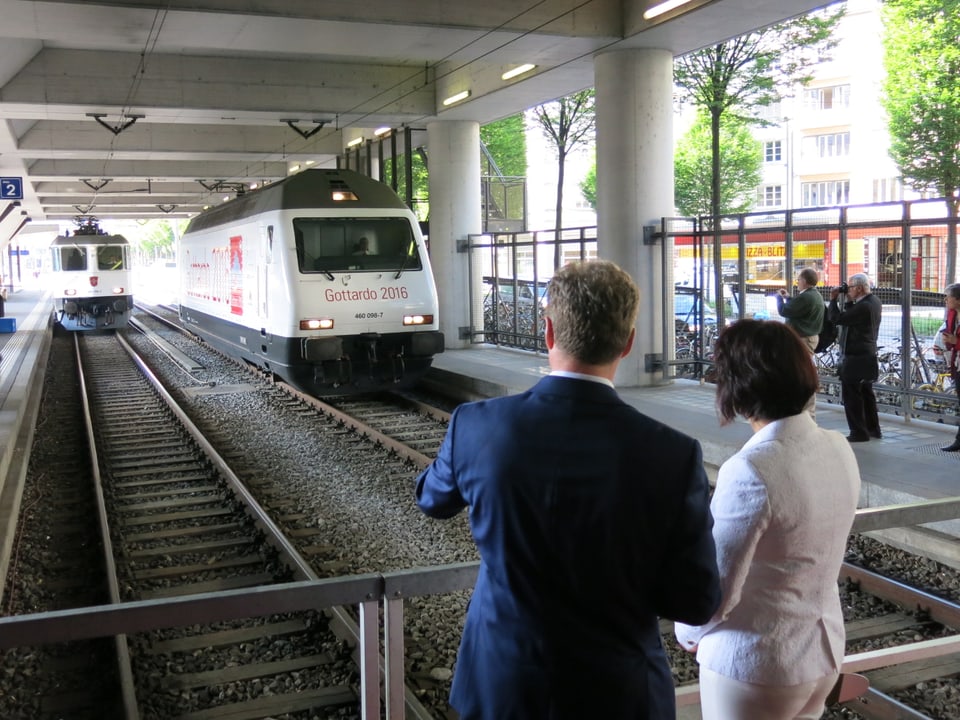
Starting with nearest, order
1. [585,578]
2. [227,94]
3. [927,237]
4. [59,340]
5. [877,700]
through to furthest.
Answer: [585,578] → [877,700] → [927,237] → [227,94] → [59,340]

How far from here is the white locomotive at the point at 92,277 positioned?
28.3 m

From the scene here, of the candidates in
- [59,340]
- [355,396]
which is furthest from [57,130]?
[355,396]

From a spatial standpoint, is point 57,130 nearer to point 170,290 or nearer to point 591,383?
point 591,383

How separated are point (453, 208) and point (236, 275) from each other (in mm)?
5903

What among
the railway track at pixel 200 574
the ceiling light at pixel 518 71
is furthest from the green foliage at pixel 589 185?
the railway track at pixel 200 574

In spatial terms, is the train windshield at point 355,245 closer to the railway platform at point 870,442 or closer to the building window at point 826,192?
the railway platform at point 870,442

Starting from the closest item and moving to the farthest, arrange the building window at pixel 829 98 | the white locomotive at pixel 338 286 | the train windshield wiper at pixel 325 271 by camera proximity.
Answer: the white locomotive at pixel 338 286, the train windshield wiper at pixel 325 271, the building window at pixel 829 98

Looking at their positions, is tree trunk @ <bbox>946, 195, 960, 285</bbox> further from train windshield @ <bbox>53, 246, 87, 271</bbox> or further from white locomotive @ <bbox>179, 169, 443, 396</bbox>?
train windshield @ <bbox>53, 246, 87, 271</bbox>

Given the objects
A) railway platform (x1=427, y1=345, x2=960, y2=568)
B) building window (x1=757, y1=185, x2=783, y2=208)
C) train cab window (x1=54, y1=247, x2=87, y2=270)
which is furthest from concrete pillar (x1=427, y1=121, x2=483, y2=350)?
building window (x1=757, y1=185, x2=783, y2=208)

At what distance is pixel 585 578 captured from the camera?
1.94m

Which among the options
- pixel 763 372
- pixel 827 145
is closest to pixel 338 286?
pixel 763 372

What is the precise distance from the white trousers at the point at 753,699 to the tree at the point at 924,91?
21374mm

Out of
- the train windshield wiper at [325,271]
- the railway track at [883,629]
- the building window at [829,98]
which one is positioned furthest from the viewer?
the building window at [829,98]

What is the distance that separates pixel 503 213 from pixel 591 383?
20.2m
